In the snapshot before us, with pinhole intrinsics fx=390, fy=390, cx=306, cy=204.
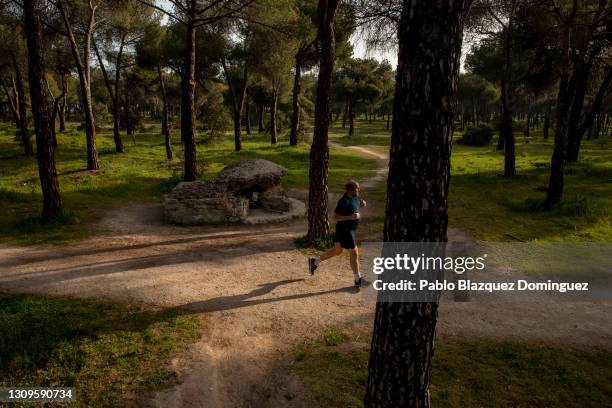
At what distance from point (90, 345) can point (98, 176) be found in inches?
576

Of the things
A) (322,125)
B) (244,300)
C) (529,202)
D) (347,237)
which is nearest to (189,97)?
(322,125)

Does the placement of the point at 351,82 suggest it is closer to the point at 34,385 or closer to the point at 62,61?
the point at 62,61

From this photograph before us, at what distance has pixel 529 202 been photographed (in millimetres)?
15117

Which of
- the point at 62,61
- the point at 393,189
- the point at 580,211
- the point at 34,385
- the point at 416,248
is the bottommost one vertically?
the point at 34,385

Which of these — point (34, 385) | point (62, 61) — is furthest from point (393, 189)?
point (62, 61)

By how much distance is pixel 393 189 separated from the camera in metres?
3.34

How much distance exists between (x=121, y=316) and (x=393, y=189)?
5.43 meters

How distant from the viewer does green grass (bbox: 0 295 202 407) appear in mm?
5004

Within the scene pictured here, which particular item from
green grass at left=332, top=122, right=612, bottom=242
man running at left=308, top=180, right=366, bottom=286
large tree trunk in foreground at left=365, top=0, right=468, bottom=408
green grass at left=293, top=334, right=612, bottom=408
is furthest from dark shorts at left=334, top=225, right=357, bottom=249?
green grass at left=332, top=122, right=612, bottom=242

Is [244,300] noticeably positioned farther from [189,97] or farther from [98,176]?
[98,176]

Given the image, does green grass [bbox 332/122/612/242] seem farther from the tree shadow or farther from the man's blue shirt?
the tree shadow

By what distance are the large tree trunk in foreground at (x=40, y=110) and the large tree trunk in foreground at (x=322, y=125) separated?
7.83m

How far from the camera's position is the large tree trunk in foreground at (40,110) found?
10883mm

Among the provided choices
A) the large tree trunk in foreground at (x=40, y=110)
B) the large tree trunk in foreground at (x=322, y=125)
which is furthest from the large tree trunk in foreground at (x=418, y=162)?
the large tree trunk in foreground at (x=40, y=110)
